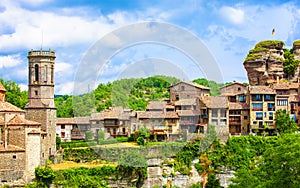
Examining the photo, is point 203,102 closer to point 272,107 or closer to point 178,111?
point 178,111

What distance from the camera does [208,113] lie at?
4728 centimetres

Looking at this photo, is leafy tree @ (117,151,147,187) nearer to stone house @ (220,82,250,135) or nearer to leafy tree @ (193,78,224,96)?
leafy tree @ (193,78,224,96)

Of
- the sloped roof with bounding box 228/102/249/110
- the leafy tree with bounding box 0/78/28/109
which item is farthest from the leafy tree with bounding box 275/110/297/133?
the leafy tree with bounding box 0/78/28/109

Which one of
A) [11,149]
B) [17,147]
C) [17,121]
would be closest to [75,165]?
[17,147]

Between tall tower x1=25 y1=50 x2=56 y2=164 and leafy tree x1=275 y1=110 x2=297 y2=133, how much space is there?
850 inches

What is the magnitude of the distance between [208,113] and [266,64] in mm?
12430

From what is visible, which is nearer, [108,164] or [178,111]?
[108,164]

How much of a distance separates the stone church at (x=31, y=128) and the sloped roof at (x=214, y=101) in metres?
14.3

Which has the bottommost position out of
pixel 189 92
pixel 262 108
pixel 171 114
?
pixel 171 114

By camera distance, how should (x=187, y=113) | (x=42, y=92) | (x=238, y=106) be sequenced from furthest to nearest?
(x=238, y=106) < (x=187, y=113) < (x=42, y=92)

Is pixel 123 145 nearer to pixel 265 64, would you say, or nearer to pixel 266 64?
pixel 265 64

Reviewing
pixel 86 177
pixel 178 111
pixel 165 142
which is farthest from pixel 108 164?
pixel 178 111

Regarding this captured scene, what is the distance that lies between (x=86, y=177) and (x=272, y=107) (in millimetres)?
21296

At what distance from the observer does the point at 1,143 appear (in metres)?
38.2
